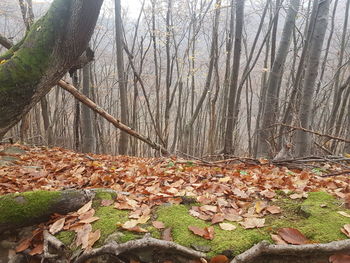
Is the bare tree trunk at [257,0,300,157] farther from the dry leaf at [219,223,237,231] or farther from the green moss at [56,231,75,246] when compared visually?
the green moss at [56,231,75,246]

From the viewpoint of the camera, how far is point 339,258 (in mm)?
1310

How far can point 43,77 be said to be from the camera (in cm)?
214

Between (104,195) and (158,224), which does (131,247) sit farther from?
(104,195)

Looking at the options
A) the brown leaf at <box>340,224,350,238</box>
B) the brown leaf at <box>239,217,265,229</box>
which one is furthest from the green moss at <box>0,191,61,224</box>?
the brown leaf at <box>340,224,350,238</box>

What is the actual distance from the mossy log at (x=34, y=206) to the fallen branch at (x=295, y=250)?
1.31 metres

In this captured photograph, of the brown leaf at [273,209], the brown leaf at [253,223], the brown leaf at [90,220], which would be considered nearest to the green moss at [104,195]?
the brown leaf at [90,220]

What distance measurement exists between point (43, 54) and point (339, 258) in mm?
2485

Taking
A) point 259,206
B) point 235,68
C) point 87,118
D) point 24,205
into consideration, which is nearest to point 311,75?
point 235,68

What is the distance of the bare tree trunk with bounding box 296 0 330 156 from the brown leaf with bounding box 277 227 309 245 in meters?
2.77

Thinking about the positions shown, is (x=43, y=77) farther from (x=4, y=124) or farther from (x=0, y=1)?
(x=0, y=1)

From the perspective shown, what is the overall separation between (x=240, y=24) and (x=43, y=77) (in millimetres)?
3660

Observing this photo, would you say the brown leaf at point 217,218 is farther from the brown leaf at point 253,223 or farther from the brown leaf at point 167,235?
the brown leaf at point 167,235

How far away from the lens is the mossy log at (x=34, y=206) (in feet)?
5.81

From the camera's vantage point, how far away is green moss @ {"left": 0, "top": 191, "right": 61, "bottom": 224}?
5.81 feet
